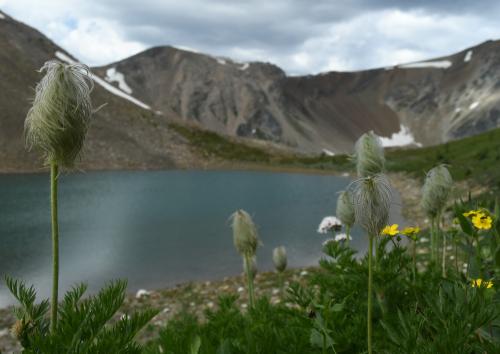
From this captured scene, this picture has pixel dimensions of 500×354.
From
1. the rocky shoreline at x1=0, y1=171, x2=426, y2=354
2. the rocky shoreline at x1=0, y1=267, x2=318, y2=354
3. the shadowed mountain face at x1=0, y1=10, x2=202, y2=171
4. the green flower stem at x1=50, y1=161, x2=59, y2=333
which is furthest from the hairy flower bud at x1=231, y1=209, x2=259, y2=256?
the shadowed mountain face at x1=0, y1=10, x2=202, y2=171

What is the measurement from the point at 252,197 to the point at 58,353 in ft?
121

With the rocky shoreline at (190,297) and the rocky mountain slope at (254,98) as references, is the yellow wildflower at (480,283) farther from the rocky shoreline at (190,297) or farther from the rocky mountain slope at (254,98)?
the rocky mountain slope at (254,98)

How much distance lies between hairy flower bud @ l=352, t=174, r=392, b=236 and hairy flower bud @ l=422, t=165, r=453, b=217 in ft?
7.64

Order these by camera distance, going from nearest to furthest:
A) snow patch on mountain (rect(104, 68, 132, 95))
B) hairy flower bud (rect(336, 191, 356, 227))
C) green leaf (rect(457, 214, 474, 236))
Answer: green leaf (rect(457, 214, 474, 236))
hairy flower bud (rect(336, 191, 356, 227))
snow patch on mountain (rect(104, 68, 132, 95))

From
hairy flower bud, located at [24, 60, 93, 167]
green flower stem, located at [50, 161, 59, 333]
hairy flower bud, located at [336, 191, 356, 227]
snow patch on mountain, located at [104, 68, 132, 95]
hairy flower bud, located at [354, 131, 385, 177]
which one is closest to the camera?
green flower stem, located at [50, 161, 59, 333]

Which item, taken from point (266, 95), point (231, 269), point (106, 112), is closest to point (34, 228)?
point (231, 269)

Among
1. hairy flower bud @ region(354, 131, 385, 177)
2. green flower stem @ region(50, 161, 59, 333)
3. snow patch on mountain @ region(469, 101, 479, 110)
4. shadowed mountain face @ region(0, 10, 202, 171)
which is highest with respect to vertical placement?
snow patch on mountain @ region(469, 101, 479, 110)

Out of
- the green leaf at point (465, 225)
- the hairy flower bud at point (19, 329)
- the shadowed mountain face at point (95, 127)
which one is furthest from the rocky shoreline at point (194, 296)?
the shadowed mountain face at point (95, 127)

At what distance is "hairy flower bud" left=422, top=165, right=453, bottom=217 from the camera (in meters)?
4.84

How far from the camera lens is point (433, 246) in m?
5.07

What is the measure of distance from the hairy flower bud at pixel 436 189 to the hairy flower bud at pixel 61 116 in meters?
3.65

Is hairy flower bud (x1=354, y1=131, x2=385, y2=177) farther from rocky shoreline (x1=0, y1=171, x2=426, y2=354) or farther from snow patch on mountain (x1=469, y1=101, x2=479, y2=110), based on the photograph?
snow patch on mountain (x1=469, y1=101, x2=479, y2=110)

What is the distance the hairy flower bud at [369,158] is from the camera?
15.6 ft

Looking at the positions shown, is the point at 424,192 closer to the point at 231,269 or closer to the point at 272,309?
the point at 272,309
